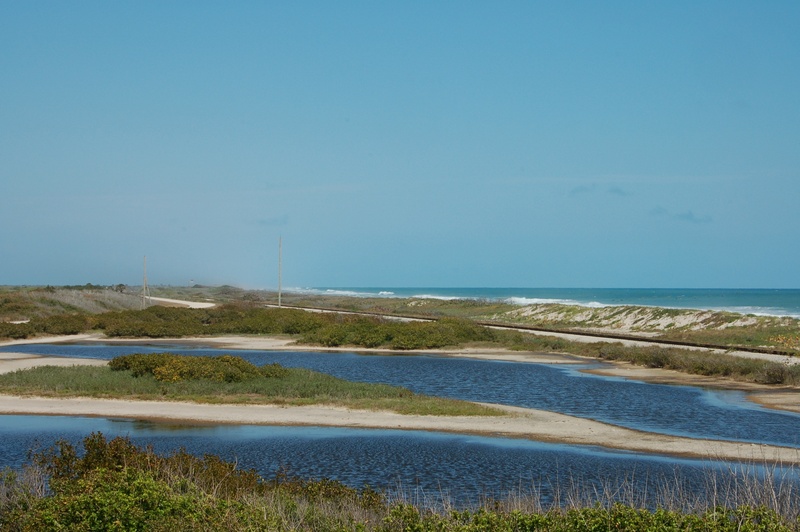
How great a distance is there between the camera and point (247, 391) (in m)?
28.4

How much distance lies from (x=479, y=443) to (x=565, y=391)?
12078 mm

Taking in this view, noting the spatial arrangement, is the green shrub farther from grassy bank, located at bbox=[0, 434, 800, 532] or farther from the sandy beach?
grassy bank, located at bbox=[0, 434, 800, 532]

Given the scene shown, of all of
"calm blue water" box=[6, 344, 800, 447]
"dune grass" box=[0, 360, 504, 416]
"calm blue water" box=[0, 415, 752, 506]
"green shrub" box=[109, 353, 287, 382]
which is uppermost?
"green shrub" box=[109, 353, 287, 382]

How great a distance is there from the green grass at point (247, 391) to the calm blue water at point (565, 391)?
337 cm

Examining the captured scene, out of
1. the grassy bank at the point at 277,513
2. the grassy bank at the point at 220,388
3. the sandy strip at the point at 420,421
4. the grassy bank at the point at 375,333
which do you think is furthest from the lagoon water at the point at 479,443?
the grassy bank at the point at 375,333

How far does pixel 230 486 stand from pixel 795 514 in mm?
7783

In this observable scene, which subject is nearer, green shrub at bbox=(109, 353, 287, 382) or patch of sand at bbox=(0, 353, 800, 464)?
patch of sand at bbox=(0, 353, 800, 464)

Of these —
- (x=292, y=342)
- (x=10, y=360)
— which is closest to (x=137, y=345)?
(x=292, y=342)

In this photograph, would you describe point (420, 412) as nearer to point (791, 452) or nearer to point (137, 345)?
point (791, 452)

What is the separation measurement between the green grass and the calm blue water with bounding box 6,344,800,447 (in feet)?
11.1

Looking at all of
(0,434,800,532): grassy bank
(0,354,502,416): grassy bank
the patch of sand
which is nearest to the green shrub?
(0,354,502,416): grassy bank

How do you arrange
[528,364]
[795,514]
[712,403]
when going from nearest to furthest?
[795,514], [712,403], [528,364]

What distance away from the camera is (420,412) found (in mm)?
25000

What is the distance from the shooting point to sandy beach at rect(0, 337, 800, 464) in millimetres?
20172
